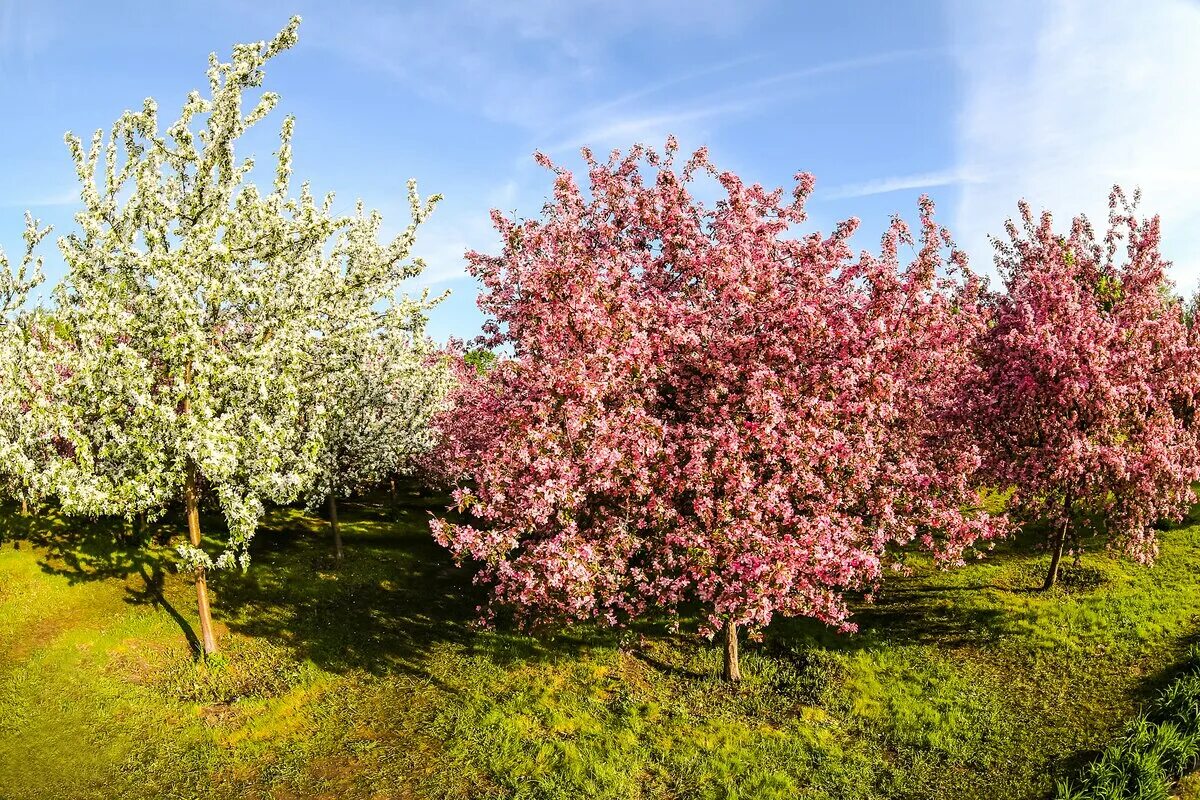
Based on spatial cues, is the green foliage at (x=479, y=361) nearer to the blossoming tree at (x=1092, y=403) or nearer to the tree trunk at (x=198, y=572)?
the tree trunk at (x=198, y=572)

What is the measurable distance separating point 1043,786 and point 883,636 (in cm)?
675

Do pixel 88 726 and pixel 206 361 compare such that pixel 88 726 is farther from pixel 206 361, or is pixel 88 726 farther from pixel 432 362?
pixel 432 362

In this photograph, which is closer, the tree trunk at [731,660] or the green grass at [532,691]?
the green grass at [532,691]

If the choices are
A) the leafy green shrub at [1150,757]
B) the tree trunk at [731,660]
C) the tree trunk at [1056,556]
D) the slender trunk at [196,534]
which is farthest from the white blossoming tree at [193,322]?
the tree trunk at [1056,556]

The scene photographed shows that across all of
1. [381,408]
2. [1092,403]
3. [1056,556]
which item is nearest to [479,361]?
[381,408]

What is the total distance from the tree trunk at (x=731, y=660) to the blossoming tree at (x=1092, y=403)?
31.8 ft

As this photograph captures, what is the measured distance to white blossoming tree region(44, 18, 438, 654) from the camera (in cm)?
1589

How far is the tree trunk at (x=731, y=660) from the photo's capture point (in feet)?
61.3

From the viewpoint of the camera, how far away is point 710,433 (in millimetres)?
15133

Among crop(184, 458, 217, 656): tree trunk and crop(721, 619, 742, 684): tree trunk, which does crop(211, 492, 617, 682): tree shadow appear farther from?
crop(721, 619, 742, 684): tree trunk

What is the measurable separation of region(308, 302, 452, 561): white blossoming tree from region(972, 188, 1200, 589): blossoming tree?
18.2m

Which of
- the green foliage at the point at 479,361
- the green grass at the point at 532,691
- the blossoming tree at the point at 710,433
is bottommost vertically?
the green grass at the point at 532,691

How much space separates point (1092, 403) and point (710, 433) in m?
12.7

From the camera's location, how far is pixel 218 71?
17.5 metres
